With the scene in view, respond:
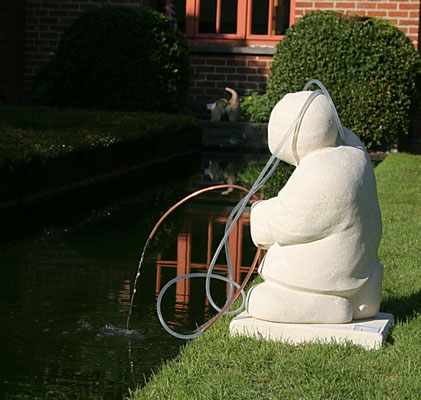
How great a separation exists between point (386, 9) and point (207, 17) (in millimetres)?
4058

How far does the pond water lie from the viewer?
360 centimetres

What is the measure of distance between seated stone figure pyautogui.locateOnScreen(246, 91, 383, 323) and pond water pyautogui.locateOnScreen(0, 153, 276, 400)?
25.9 inches

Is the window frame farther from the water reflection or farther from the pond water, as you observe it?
the water reflection

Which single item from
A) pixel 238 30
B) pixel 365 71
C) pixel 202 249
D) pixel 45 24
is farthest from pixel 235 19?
pixel 202 249

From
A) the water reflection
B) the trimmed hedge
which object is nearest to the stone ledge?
the trimmed hedge

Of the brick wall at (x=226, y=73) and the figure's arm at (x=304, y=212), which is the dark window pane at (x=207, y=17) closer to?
the brick wall at (x=226, y=73)

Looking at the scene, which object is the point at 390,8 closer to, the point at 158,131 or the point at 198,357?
the point at 158,131

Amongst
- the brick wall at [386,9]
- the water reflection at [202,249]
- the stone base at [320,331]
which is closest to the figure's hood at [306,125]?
the stone base at [320,331]

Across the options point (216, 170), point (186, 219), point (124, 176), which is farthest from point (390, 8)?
point (186, 219)

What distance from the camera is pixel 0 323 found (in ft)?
14.0

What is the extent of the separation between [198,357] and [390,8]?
13.1 meters

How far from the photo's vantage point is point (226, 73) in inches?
661

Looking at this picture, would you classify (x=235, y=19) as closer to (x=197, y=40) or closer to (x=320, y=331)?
(x=197, y=40)

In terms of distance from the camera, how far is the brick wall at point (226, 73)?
1667cm
